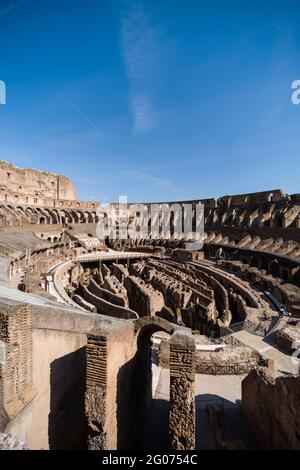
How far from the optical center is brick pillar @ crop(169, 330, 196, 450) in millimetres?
4219

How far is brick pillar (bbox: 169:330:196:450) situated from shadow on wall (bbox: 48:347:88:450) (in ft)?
6.00

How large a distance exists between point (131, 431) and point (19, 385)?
8.92 feet

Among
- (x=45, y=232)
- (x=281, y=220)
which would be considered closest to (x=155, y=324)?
(x=281, y=220)

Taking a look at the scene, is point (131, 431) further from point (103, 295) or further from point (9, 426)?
point (103, 295)

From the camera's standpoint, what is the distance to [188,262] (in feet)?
92.1

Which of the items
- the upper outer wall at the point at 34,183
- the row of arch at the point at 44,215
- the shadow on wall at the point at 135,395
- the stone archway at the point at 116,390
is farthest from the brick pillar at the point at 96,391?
the upper outer wall at the point at 34,183

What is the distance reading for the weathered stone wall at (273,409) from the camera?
14.4 ft

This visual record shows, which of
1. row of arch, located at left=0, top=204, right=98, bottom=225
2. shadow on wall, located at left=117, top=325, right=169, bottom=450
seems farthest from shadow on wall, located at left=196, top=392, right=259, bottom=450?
row of arch, located at left=0, top=204, right=98, bottom=225

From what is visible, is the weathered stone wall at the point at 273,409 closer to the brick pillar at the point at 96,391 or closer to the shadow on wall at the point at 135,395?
the shadow on wall at the point at 135,395

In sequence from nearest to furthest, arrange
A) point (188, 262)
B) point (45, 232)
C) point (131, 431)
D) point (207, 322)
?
1. point (131, 431)
2. point (207, 322)
3. point (188, 262)
4. point (45, 232)

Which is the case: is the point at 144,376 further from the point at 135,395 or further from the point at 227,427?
the point at 227,427

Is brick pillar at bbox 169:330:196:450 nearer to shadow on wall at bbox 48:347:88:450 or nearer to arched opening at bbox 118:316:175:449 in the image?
arched opening at bbox 118:316:175:449

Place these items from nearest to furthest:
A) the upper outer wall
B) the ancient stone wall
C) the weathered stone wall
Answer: the ancient stone wall → the weathered stone wall → the upper outer wall

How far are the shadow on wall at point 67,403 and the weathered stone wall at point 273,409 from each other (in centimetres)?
387
